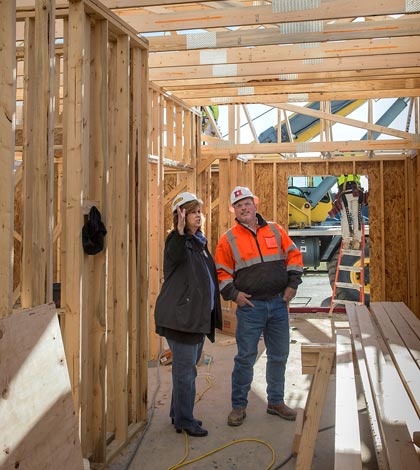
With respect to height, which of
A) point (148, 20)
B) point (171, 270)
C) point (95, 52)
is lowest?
point (171, 270)

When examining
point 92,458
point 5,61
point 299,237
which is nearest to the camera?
point 5,61

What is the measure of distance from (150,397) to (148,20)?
351 centimetres

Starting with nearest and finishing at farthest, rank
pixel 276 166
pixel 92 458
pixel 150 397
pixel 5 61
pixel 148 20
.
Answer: pixel 5 61, pixel 92 458, pixel 148 20, pixel 150 397, pixel 276 166

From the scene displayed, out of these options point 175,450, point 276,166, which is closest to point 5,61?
point 175,450

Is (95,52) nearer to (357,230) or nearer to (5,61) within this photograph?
(5,61)

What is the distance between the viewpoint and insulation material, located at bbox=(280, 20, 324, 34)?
449 cm

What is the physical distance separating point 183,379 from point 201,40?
314cm

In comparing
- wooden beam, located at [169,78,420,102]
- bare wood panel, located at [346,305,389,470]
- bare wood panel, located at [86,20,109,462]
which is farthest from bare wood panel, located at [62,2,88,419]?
wooden beam, located at [169,78,420,102]

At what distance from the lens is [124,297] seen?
3.92 meters

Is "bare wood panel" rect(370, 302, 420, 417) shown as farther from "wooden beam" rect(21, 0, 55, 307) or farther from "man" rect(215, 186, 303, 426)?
"wooden beam" rect(21, 0, 55, 307)

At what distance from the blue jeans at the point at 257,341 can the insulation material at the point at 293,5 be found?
2398mm

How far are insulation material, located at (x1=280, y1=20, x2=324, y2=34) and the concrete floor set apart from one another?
333cm

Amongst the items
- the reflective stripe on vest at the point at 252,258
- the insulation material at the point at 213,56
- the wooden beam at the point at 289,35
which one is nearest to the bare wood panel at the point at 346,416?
the reflective stripe on vest at the point at 252,258

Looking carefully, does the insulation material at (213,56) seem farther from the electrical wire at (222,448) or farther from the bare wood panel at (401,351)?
the electrical wire at (222,448)
